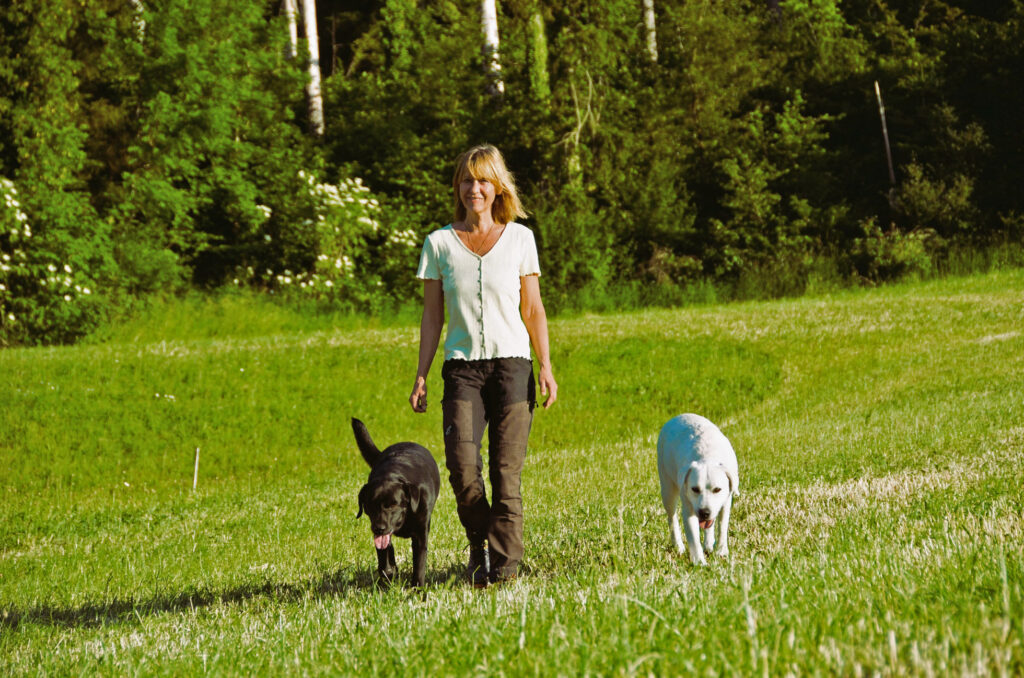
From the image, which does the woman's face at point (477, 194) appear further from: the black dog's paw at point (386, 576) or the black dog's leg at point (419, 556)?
the black dog's paw at point (386, 576)

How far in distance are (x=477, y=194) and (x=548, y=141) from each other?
90.1 ft

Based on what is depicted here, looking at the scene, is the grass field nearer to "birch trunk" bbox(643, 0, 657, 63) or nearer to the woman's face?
the woman's face

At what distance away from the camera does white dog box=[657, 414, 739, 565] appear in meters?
5.78

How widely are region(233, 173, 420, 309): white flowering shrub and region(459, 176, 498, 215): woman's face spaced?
912 inches

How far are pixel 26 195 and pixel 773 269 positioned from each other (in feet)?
69.4

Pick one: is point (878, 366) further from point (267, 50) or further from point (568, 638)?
point (267, 50)

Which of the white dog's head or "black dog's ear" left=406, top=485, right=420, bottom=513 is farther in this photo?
"black dog's ear" left=406, top=485, right=420, bottom=513

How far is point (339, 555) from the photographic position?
8570 mm

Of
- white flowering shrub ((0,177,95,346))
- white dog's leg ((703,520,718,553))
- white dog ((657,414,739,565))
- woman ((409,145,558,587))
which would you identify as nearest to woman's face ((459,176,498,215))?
woman ((409,145,558,587))

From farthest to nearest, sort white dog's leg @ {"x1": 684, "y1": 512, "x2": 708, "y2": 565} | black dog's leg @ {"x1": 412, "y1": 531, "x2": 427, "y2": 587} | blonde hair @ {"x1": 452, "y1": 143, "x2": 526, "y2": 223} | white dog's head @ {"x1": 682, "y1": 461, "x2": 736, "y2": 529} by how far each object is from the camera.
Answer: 1. black dog's leg @ {"x1": 412, "y1": 531, "x2": 427, "y2": 587}
2. blonde hair @ {"x1": 452, "y1": 143, "x2": 526, "y2": 223}
3. white dog's leg @ {"x1": 684, "y1": 512, "x2": 708, "y2": 565}
4. white dog's head @ {"x1": 682, "y1": 461, "x2": 736, "y2": 529}

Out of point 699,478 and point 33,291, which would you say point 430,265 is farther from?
point 33,291

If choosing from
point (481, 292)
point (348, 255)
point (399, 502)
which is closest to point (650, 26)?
point (348, 255)

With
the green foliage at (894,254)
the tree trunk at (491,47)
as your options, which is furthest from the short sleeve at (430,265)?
the tree trunk at (491,47)

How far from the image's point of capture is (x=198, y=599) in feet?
23.2
